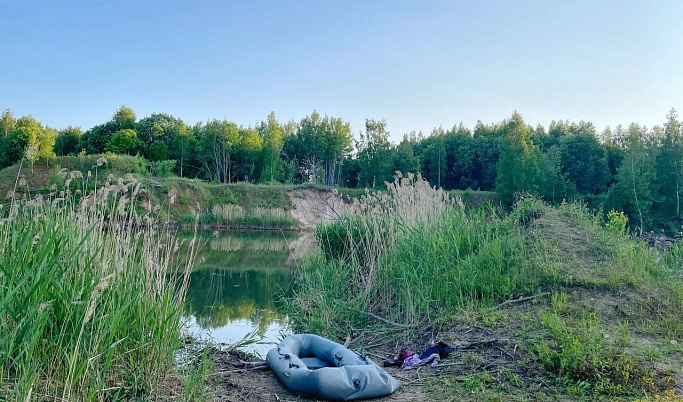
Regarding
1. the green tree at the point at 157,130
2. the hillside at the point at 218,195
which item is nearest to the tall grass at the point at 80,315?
the hillside at the point at 218,195

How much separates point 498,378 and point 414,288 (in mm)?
2036

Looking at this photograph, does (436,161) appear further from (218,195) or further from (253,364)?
(253,364)

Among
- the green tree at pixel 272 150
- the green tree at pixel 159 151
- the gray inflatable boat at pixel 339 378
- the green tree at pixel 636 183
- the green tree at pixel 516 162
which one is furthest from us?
the green tree at pixel 159 151

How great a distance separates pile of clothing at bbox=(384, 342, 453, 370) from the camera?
467cm

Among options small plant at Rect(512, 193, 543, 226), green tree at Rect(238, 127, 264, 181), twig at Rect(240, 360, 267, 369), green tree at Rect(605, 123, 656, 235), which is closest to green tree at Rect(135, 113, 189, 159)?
green tree at Rect(238, 127, 264, 181)

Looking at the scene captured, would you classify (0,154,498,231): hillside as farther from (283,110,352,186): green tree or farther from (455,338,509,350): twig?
(455,338,509,350): twig

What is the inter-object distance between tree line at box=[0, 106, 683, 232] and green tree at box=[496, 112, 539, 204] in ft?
0.23

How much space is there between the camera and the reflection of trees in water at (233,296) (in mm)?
7490

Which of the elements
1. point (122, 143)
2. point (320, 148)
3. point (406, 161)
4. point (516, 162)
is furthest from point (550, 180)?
point (122, 143)

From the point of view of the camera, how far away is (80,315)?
2910 millimetres

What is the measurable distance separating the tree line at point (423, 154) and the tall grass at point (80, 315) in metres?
25.0

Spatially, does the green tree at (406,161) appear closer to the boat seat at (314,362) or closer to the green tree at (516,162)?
the green tree at (516,162)

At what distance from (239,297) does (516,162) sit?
2859cm

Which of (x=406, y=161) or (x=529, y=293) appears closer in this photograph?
(x=529, y=293)
